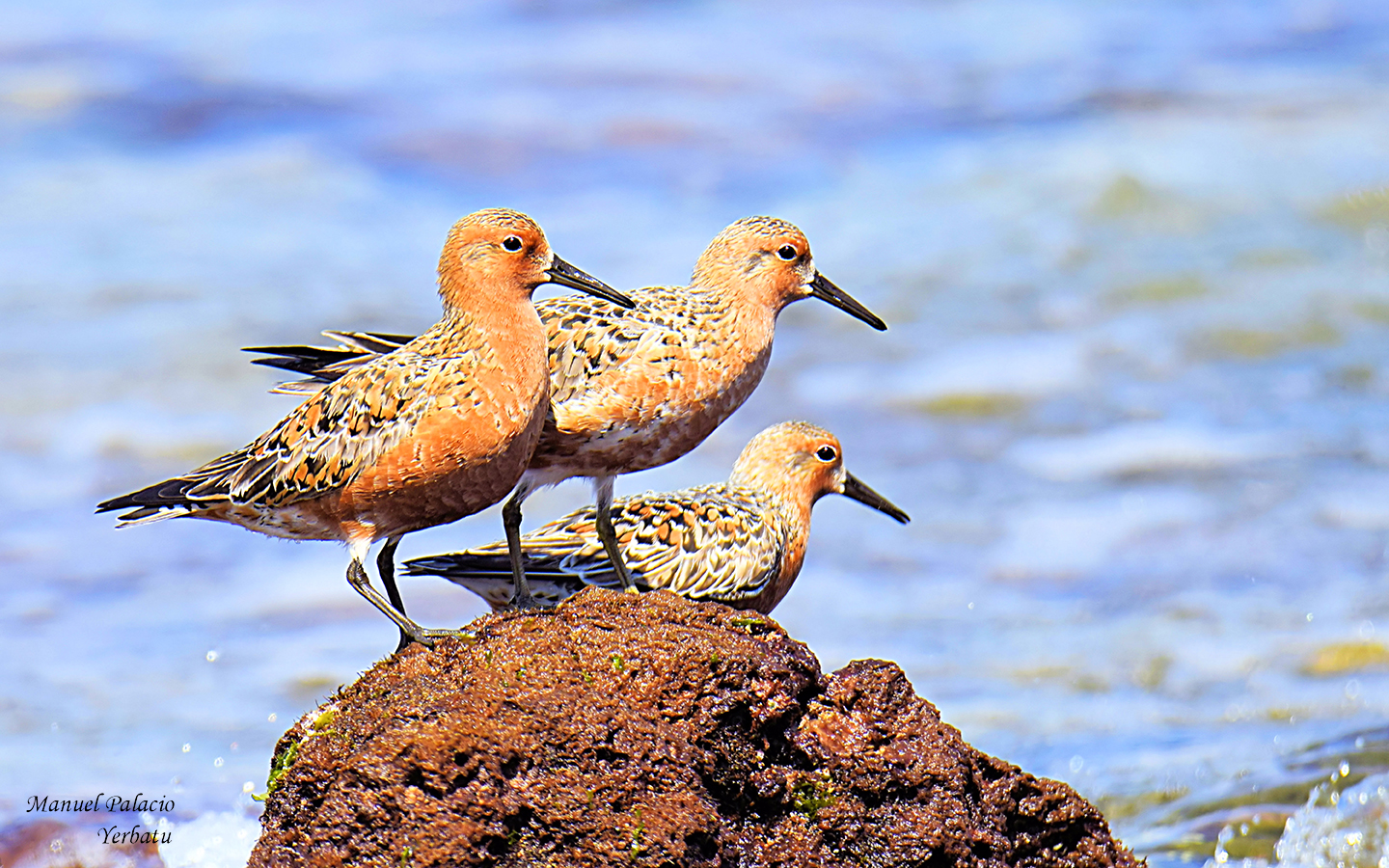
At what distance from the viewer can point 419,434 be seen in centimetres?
633

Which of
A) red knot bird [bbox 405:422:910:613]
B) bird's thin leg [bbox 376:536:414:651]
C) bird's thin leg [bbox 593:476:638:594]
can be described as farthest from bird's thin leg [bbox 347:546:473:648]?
bird's thin leg [bbox 593:476:638:594]

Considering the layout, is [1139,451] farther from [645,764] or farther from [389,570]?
[645,764]

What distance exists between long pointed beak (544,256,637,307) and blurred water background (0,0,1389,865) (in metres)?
3.69

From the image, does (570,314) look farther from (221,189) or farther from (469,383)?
(221,189)

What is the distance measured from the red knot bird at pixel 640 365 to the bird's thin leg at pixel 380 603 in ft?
2.75

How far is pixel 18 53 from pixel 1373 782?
82.3 ft

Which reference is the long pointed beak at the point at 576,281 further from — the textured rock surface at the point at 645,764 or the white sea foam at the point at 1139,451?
the white sea foam at the point at 1139,451

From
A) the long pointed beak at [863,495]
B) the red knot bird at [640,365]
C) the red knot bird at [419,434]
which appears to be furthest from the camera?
the long pointed beak at [863,495]

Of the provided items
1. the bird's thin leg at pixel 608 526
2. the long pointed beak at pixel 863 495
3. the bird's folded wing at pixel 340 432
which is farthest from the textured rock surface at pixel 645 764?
the long pointed beak at pixel 863 495

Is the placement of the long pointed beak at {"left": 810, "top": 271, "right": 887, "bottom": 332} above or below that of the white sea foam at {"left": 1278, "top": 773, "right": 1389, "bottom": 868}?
above

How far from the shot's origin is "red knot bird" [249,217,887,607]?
714cm

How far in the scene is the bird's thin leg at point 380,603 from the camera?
238 inches

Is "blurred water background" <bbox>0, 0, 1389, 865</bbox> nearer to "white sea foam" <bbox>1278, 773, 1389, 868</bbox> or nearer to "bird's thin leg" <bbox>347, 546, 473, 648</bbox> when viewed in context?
"white sea foam" <bbox>1278, 773, 1389, 868</bbox>

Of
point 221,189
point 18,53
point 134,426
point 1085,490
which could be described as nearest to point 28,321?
point 134,426
